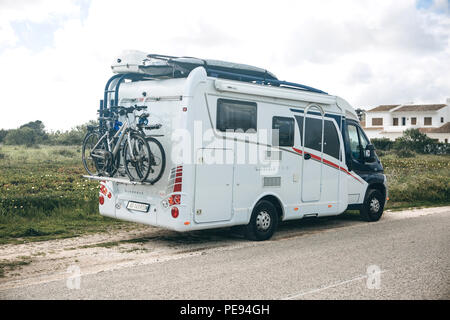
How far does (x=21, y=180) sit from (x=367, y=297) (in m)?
15.3

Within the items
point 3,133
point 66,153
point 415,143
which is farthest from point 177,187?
point 3,133

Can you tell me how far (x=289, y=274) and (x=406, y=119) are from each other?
66.7m

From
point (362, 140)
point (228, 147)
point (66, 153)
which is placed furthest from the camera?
point (66, 153)

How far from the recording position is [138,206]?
863cm

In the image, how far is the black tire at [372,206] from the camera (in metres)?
11.6

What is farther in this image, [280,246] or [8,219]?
[8,219]

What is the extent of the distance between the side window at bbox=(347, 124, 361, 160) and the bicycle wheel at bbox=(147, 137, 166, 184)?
467 centimetres

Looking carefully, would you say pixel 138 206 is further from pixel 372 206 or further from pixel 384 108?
pixel 384 108

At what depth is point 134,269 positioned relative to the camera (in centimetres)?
691

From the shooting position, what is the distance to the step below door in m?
8.06

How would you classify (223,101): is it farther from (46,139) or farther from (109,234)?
(46,139)

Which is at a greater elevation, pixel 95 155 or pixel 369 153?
pixel 369 153
